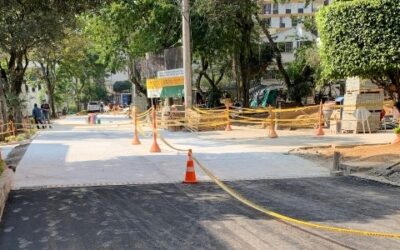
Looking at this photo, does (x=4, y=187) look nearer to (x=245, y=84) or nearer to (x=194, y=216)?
(x=194, y=216)

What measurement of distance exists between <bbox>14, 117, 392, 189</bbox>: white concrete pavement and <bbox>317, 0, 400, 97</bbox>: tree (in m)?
2.65

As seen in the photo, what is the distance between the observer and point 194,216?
304 inches

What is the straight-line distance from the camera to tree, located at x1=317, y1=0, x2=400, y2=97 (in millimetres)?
12617

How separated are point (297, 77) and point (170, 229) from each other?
105ft

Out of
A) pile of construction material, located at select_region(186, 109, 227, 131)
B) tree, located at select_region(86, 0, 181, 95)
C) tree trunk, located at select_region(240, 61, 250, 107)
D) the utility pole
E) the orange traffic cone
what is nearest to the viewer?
the orange traffic cone

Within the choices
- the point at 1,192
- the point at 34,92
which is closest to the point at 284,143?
the point at 1,192

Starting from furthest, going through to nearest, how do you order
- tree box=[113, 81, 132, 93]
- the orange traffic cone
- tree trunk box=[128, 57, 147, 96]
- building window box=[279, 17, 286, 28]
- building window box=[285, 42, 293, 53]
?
tree box=[113, 81, 132, 93] → building window box=[279, 17, 286, 28] → building window box=[285, 42, 293, 53] → tree trunk box=[128, 57, 147, 96] → the orange traffic cone

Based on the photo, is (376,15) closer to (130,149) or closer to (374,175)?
(374,175)

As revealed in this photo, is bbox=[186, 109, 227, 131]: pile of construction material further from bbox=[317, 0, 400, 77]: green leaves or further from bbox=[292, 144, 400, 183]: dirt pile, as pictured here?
bbox=[317, 0, 400, 77]: green leaves

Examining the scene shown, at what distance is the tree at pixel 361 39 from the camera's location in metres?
12.6

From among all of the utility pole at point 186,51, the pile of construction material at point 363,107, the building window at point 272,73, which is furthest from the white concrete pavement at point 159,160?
the building window at point 272,73

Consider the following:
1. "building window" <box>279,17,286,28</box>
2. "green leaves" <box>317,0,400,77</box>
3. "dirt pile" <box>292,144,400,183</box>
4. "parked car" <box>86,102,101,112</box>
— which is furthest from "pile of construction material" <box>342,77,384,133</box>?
"building window" <box>279,17,286,28</box>

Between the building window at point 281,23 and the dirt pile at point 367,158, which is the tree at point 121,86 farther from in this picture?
the dirt pile at point 367,158

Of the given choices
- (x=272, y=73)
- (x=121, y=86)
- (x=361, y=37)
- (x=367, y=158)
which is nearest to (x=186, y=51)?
(x=361, y=37)
